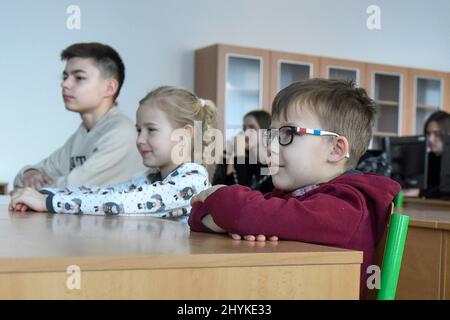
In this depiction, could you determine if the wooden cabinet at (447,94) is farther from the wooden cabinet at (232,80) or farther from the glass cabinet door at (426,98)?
the wooden cabinet at (232,80)

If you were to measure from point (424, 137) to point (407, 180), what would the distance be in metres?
0.33

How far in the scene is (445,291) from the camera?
6.27 ft

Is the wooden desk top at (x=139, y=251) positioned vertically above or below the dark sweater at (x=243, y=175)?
above

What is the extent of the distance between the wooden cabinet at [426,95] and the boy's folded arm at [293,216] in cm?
649

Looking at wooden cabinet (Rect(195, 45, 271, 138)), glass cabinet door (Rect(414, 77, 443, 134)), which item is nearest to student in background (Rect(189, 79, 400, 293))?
wooden cabinet (Rect(195, 45, 271, 138))

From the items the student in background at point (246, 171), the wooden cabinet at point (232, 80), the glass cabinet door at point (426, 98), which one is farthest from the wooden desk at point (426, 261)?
the glass cabinet door at point (426, 98)

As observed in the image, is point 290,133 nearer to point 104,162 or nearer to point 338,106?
point 338,106

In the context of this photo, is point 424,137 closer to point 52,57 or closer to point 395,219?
point 52,57

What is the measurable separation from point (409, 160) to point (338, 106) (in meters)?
3.68

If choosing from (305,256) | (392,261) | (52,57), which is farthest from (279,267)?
(52,57)

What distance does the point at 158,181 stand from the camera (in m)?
1.84

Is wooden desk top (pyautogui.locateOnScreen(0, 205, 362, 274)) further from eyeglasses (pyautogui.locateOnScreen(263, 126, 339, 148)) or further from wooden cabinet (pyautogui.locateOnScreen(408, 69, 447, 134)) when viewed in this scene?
wooden cabinet (pyautogui.locateOnScreen(408, 69, 447, 134))

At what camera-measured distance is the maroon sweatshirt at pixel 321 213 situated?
1023mm

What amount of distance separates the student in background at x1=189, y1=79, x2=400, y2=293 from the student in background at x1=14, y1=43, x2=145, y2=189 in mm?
1129
